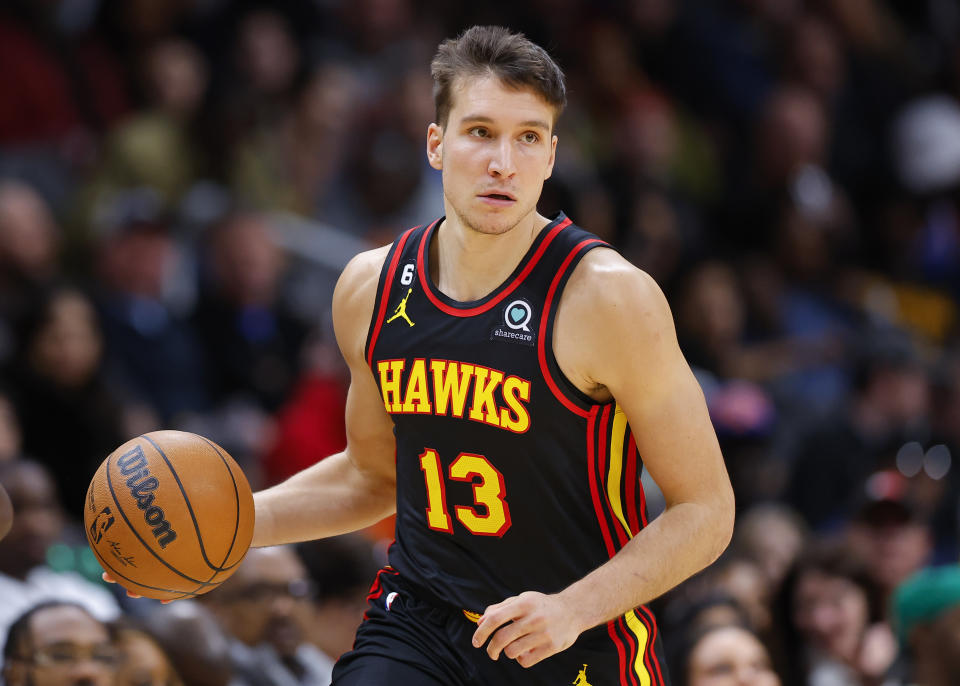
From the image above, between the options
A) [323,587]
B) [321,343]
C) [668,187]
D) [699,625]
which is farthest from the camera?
[668,187]

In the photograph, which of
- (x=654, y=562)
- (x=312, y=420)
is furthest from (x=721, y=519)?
(x=312, y=420)

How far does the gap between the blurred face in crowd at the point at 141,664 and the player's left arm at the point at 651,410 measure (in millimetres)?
1787

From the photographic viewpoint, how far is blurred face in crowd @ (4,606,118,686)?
4680 mm

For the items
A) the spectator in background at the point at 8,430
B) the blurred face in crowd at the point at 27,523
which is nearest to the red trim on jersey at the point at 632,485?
the blurred face in crowd at the point at 27,523

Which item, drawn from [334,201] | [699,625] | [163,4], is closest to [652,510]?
[699,625]

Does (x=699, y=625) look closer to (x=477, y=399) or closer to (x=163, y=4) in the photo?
(x=477, y=399)

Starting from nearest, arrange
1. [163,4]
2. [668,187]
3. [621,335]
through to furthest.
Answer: [621,335] → [163,4] → [668,187]

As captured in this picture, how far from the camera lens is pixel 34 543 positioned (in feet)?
19.5

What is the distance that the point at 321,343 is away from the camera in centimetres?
834

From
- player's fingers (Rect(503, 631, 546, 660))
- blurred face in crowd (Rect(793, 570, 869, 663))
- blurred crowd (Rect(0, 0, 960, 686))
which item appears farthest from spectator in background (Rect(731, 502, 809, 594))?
player's fingers (Rect(503, 631, 546, 660))

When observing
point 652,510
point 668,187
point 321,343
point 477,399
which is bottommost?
point 477,399

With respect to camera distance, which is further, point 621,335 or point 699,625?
point 699,625

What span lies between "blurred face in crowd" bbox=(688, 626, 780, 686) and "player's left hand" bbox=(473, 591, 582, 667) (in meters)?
2.26

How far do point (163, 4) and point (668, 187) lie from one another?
4148 millimetres
